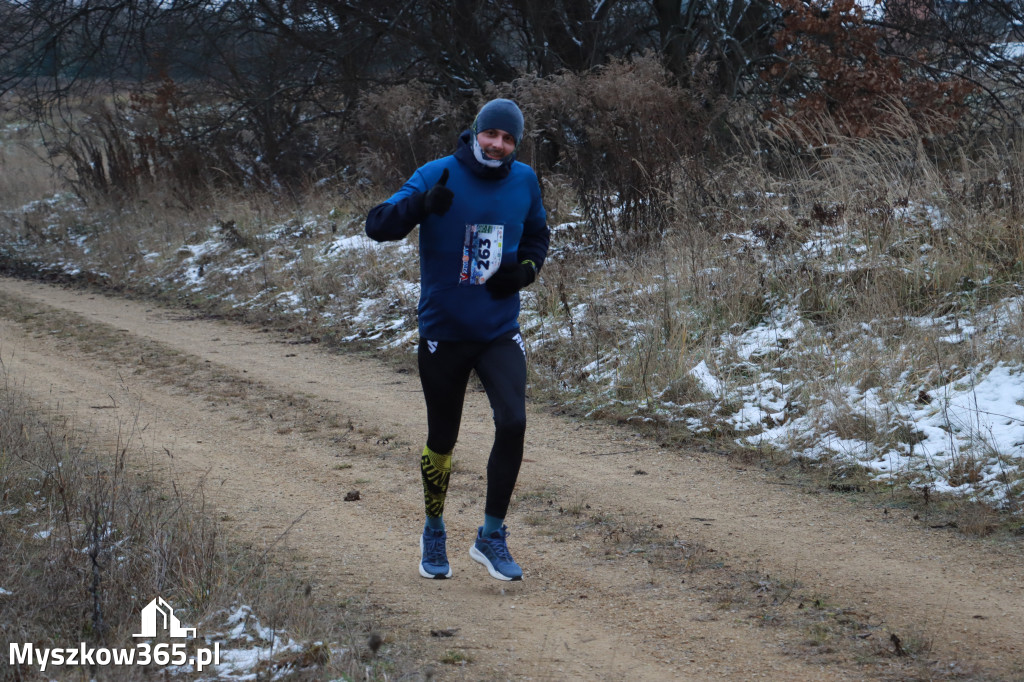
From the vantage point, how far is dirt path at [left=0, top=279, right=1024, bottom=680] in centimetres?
373

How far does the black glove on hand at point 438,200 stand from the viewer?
4.01 meters

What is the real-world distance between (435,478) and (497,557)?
1.49 feet

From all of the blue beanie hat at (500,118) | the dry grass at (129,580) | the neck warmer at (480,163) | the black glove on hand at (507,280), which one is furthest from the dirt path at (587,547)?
the blue beanie hat at (500,118)

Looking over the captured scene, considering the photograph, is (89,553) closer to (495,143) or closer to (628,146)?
(495,143)

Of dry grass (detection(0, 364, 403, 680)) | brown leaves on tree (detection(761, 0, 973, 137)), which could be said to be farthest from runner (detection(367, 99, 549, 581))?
brown leaves on tree (detection(761, 0, 973, 137))

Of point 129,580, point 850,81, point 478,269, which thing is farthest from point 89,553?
point 850,81

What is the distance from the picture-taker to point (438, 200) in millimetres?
4023

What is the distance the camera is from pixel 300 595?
4000 millimetres

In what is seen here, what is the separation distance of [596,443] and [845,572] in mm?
2650

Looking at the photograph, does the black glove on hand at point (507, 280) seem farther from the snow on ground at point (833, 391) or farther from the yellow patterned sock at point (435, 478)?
the snow on ground at point (833, 391)

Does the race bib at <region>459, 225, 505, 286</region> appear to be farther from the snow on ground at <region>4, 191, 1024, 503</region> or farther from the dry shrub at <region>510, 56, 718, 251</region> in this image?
the dry shrub at <region>510, 56, 718, 251</region>

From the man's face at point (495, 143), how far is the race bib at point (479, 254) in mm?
303

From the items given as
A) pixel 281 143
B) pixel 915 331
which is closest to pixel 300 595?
pixel 915 331

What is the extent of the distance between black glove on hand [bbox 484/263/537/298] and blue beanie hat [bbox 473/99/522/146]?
54 cm
